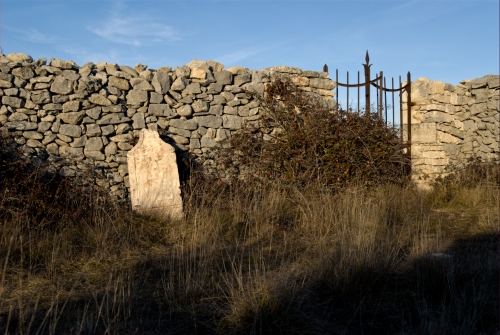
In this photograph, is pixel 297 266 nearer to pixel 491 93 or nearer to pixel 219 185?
pixel 219 185

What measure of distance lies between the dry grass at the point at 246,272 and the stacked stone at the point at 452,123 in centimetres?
233

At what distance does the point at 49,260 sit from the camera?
4.54 metres

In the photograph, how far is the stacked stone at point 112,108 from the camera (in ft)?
21.9

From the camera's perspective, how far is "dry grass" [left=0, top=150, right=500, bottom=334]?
126 inches

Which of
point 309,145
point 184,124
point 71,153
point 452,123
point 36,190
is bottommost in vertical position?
point 36,190

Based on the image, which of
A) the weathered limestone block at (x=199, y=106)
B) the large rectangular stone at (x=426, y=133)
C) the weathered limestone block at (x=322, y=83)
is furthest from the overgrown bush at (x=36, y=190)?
the large rectangular stone at (x=426, y=133)

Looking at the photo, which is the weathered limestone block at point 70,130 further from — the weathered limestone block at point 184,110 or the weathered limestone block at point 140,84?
the weathered limestone block at point 184,110

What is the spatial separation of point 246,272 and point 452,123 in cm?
669

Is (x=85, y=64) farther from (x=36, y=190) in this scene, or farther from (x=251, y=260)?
(x=251, y=260)

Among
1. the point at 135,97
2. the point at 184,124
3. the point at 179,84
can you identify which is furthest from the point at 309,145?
the point at 135,97

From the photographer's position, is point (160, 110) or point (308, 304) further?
point (160, 110)

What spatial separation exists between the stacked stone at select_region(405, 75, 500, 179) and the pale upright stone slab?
4.73 metres

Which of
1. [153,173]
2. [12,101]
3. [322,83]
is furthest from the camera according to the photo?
[322,83]

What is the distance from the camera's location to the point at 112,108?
711 cm
